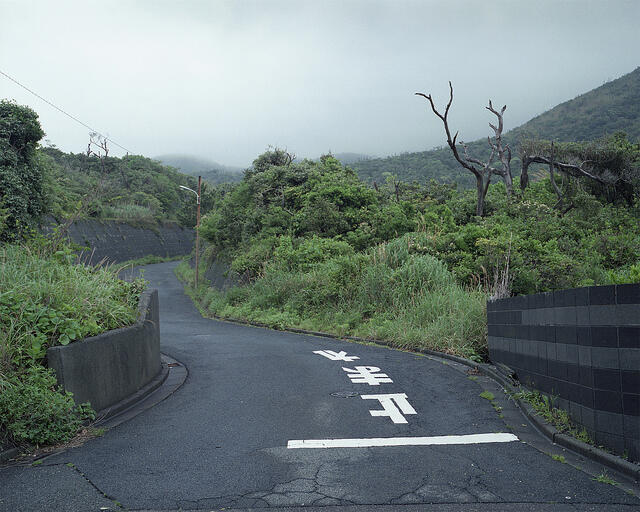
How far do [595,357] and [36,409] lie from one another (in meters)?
5.69

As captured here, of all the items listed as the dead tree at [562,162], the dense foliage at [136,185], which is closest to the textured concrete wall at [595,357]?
the dead tree at [562,162]

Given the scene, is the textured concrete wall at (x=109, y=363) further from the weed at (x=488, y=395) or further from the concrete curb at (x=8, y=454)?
the weed at (x=488, y=395)

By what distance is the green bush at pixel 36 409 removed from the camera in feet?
18.3

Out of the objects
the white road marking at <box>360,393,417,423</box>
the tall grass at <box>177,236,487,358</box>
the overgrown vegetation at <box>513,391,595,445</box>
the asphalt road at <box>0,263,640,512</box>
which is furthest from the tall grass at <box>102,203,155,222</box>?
the overgrown vegetation at <box>513,391,595,445</box>

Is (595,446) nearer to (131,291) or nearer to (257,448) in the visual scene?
(257,448)

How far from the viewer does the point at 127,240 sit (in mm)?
53750

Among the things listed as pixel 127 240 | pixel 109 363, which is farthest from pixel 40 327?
pixel 127 240

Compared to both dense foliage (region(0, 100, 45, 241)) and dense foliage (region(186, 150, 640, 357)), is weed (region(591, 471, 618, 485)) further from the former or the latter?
A: dense foliage (region(0, 100, 45, 241))

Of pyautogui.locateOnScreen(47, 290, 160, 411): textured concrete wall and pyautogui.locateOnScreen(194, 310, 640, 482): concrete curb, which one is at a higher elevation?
pyautogui.locateOnScreen(47, 290, 160, 411): textured concrete wall

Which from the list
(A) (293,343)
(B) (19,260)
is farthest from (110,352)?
(A) (293,343)

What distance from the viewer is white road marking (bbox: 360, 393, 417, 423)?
708 cm

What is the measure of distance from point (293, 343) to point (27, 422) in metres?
9.62

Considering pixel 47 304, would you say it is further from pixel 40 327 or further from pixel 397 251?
pixel 397 251

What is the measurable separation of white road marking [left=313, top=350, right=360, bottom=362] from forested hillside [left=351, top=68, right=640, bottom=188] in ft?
141
